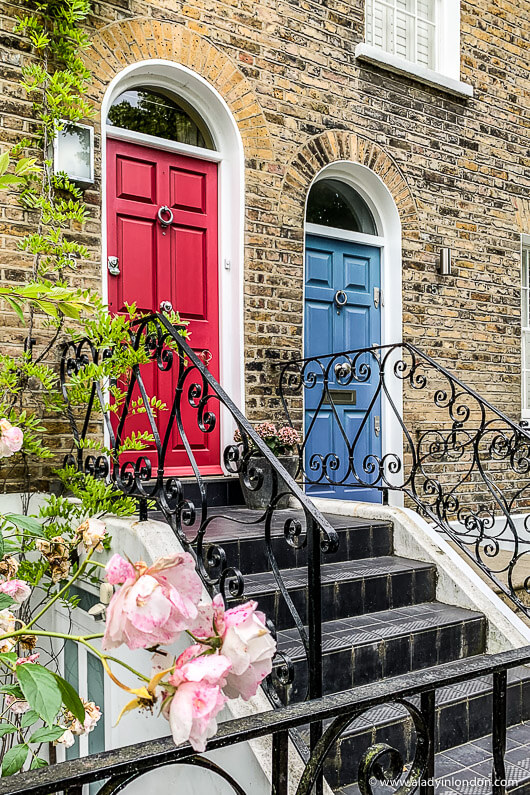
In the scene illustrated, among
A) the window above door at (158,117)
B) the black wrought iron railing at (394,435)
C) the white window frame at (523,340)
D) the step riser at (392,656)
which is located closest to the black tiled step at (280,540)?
the step riser at (392,656)

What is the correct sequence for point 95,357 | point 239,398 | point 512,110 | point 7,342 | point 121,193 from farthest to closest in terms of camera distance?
point 512,110
point 239,398
point 121,193
point 7,342
point 95,357

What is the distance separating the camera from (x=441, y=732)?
2824 mm

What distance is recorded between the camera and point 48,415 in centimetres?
383

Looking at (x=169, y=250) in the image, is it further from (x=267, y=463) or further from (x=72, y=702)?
(x=72, y=702)

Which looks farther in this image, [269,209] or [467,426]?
[467,426]

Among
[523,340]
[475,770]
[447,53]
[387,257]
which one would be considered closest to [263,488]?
[475,770]

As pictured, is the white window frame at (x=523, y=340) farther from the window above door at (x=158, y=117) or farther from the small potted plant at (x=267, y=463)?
the window above door at (x=158, y=117)

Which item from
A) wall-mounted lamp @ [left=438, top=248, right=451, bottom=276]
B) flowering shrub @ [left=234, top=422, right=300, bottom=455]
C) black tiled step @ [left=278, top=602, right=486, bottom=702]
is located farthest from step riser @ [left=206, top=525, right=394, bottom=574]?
wall-mounted lamp @ [left=438, top=248, right=451, bottom=276]

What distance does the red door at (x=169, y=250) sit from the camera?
4344 mm

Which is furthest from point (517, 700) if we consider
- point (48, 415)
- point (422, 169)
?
point (422, 169)

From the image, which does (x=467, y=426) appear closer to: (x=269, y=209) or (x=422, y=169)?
(x=422, y=169)

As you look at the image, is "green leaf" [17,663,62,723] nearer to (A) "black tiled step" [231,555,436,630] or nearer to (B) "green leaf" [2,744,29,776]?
(B) "green leaf" [2,744,29,776]

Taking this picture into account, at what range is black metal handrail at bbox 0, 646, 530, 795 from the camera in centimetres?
84

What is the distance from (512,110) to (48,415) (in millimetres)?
5092
